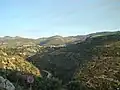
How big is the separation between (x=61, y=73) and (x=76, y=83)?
62.5 m

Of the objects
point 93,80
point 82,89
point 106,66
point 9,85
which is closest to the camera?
point 9,85

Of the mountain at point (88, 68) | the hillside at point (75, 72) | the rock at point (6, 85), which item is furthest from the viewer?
the mountain at point (88, 68)

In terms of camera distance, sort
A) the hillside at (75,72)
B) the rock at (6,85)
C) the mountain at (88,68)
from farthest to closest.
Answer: the mountain at (88,68)
the hillside at (75,72)
the rock at (6,85)

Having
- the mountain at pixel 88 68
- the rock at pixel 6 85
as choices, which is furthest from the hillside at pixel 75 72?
the rock at pixel 6 85

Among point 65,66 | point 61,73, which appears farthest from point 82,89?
point 65,66

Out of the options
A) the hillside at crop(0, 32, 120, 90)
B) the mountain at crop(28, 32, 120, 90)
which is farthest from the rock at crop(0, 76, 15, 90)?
the mountain at crop(28, 32, 120, 90)

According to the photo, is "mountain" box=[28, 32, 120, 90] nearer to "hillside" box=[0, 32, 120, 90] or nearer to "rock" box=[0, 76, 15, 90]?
"hillside" box=[0, 32, 120, 90]

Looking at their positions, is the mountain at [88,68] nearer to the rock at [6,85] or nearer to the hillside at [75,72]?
the hillside at [75,72]

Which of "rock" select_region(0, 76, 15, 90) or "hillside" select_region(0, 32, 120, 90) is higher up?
"rock" select_region(0, 76, 15, 90)

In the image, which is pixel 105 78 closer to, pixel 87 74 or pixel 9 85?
pixel 87 74

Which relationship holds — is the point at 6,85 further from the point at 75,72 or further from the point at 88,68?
the point at 75,72

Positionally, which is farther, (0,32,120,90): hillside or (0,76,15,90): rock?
(0,32,120,90): hillside

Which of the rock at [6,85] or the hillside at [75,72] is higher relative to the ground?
the rock at [6,85]

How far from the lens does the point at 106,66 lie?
405ft
